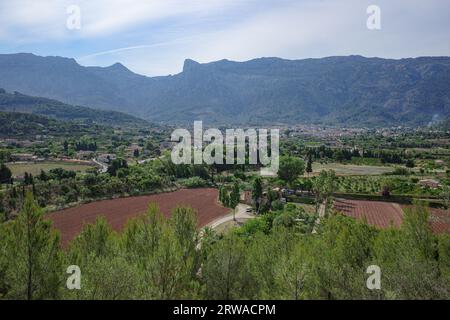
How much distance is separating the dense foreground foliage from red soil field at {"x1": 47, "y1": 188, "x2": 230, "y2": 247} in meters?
18.8

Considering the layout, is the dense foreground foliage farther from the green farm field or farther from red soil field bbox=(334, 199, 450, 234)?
the green farm field

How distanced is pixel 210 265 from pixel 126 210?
3307cm

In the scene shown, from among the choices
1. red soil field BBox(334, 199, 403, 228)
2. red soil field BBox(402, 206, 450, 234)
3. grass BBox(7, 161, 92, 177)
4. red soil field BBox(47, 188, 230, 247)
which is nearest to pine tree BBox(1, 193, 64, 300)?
red soil field BBox(47, 188, 230, 247)

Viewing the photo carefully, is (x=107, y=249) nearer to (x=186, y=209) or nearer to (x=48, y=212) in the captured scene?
(x=186, y=209)

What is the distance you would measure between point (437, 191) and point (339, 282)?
165 feet

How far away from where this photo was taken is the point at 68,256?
15.6 metres

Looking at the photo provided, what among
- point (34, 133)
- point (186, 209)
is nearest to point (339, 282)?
point (186, 209)

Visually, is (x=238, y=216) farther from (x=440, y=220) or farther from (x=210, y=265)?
(x=210, y=265)

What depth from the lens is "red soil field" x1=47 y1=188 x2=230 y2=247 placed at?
3862cm

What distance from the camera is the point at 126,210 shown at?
1807 inches

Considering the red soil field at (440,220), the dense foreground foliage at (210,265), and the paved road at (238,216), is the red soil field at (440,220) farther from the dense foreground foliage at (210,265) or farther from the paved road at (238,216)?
the dense foreground foliage at (210,265)

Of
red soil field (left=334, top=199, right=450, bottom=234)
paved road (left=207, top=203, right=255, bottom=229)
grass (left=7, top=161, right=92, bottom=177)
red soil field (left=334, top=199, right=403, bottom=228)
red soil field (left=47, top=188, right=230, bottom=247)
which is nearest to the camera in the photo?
red soil field (left=47, top=188, right=230, bottom=247)

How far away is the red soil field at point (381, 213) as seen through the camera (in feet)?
132

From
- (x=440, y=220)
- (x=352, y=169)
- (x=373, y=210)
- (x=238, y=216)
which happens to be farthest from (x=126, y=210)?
(x=352, y=169)
